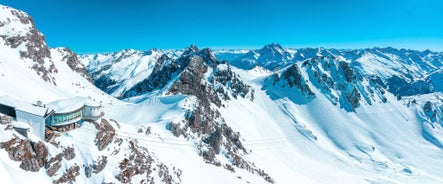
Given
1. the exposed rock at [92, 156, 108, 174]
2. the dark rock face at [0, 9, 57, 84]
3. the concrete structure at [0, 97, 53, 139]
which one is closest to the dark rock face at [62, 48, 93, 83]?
the dark rock face at [0, 9, 57, 84]

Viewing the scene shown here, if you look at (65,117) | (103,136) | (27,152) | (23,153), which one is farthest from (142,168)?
(23,153)

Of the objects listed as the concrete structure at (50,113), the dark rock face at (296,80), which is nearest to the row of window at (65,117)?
the concrete structure at (50,113)

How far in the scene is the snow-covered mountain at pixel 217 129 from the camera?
45219 mm

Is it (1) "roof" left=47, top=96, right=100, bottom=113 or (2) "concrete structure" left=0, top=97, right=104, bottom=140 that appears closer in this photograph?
(2) "concrete structure" left=0, top=97, right=104, bottom=140

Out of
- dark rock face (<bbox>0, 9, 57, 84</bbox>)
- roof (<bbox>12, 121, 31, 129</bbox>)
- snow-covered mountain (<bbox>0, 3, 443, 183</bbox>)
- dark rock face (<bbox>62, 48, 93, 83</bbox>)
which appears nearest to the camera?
roof (<bbox>12, 121, 31, 129</bbox>)

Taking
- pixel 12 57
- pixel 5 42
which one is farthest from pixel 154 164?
pixel 5 42

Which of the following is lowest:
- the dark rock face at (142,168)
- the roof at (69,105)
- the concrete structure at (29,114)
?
the dark rock face at (142,168)

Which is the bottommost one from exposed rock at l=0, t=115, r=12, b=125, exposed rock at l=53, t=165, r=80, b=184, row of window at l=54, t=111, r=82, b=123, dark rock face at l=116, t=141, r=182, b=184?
exposed rock at l=53, t=165, r=80, b=184

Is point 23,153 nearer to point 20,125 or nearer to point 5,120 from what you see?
point 20,125

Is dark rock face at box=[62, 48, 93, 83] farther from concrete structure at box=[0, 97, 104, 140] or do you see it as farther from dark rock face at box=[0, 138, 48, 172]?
dark rock face at box=[0, 138, 48, 172]

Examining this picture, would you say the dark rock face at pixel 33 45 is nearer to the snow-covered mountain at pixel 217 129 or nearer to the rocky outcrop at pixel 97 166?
the snow-covered mountain at pixel 217 129

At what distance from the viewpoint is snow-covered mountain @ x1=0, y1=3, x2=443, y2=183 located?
Result: 45.2 meters

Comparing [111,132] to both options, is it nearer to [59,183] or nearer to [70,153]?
[70,153]

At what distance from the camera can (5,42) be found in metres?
99.9
